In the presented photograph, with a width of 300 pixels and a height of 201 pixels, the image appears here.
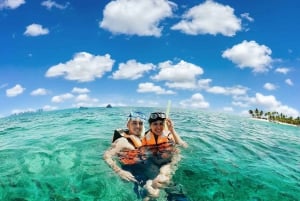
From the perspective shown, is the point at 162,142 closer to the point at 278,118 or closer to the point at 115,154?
the point at 115,154

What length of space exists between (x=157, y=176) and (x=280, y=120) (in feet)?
357

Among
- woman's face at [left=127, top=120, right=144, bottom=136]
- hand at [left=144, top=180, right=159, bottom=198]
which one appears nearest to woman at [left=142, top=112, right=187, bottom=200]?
woman's face at [left=127, top=120, right=144, bottom=136]

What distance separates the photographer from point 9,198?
6965 millimetres

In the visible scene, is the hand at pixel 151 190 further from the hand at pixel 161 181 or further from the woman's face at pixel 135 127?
the woman's face at pixel 135 127

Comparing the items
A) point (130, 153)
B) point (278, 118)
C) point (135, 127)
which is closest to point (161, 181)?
point (130, 153)

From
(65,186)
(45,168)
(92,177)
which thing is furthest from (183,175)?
(45,168)

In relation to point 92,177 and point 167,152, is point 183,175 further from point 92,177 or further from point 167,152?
point 92,177

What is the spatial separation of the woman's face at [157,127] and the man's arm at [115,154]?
0.99 m

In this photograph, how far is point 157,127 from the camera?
9461 mm

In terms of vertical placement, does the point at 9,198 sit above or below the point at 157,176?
below

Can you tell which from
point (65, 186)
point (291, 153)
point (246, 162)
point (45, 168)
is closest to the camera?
point (65, 186)

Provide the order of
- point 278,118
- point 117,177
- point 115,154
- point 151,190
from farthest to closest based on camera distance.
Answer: point 278,118 → point 115,154 → point 117,177 → point 151,190

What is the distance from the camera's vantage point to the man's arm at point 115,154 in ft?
23.5

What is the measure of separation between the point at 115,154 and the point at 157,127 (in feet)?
5.22
